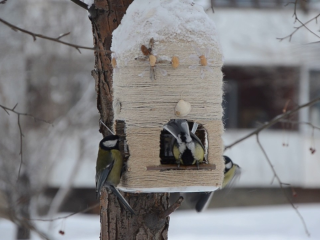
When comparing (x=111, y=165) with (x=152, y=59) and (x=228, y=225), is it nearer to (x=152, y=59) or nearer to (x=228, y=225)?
(x=152, y=59)

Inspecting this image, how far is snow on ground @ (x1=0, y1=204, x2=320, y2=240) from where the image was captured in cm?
862

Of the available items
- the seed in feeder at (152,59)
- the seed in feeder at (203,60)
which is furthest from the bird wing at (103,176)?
the seed in feeder at (203,60)

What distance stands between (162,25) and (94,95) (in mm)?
6010

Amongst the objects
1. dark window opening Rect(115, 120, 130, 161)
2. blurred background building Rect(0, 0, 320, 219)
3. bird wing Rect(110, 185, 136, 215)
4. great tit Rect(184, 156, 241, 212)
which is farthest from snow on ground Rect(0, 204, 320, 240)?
dark window opening Rect(115, 120, 130, 161)

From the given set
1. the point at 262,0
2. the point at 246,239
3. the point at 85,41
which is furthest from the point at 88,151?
the point at 262,0

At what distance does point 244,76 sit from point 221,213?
336cm

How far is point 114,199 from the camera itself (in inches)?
132

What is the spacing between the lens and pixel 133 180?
→ 118 inches

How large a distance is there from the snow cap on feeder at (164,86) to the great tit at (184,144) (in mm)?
45

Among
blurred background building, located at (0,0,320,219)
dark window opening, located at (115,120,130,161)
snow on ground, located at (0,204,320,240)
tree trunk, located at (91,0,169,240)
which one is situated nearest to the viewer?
dark window opening, located at (115,120,130,161)

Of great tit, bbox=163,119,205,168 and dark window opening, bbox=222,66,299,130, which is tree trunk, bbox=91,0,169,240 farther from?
dark window opening, bbox=222,66,299,130

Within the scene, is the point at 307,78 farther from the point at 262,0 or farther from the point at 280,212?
the point at 280,212

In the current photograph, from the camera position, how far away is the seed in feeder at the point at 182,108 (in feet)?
9.59

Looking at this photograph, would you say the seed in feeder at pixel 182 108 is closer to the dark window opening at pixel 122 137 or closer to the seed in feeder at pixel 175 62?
the seed in feeder at pixel 175 62
